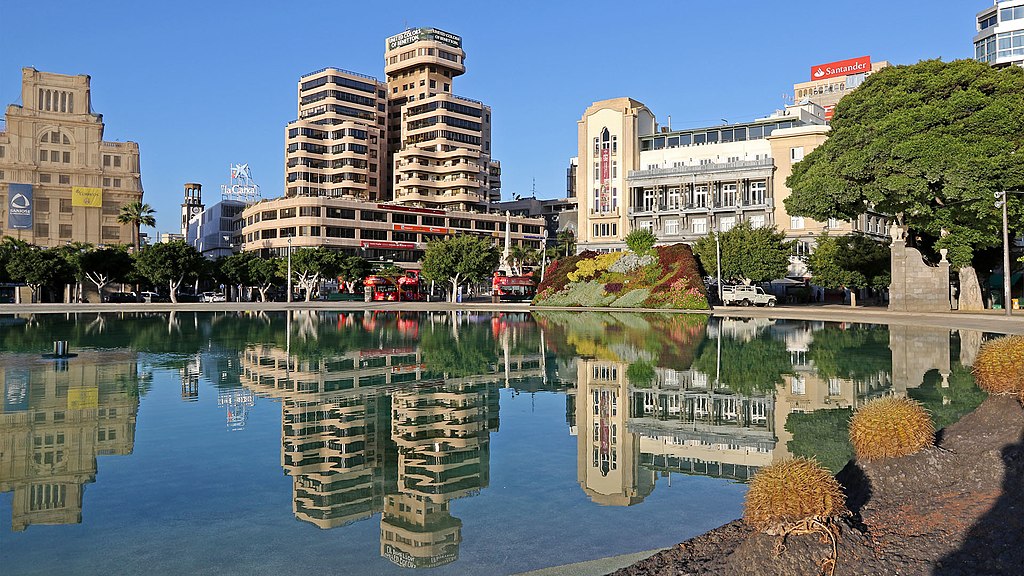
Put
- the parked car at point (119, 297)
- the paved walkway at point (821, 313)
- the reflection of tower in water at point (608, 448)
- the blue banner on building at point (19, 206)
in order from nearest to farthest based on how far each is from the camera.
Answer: the reflection of tower in water at point (608, 448), the paved walkway at point (821, 313), the parked car at point (119, 297), the blue banner on building at point (19, 206)

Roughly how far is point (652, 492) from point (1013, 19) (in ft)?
410

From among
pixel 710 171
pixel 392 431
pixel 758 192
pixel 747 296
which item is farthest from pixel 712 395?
pixel 710 171

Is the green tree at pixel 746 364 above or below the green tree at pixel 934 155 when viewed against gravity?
below

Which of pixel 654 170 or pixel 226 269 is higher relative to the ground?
pixel 654 170

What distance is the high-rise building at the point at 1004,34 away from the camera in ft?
339

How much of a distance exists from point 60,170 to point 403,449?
13013 centimetres

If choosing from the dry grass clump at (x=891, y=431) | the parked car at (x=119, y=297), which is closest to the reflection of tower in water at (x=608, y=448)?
the dry grass clump at (x=891, y=431)

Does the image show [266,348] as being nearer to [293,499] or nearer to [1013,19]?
[293,499]

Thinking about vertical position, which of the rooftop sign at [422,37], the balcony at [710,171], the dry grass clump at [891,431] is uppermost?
the rooftop sign at [422,37]

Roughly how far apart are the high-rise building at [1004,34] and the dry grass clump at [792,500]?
120 meters

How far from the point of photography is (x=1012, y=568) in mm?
5863

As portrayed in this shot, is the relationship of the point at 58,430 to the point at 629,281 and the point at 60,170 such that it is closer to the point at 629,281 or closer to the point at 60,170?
the point at 629,281

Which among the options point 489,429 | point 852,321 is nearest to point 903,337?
point 852,321

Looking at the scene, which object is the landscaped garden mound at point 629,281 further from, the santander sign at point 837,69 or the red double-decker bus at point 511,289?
the santander sign at point 837,69
